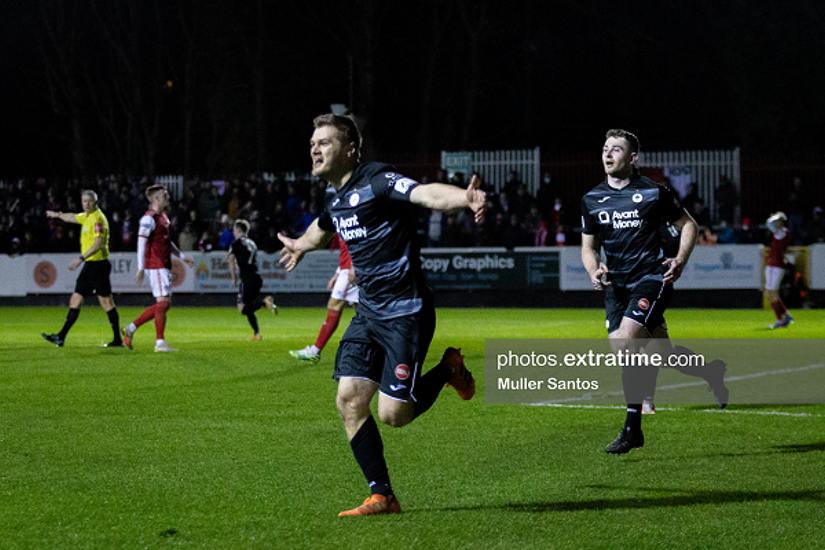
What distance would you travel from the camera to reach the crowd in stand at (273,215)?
2627 cm

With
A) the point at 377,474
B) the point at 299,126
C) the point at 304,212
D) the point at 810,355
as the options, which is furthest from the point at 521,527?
the point at 299,126

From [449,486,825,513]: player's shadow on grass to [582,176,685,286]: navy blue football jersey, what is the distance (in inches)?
80.0

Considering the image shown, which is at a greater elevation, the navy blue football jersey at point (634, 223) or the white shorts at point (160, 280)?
the navy blue football jersey at point (634, 223)

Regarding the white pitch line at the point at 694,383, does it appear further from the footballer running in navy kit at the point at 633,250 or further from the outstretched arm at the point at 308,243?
the outstretched arm at the point at 308,243

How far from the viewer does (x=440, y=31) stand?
40.6 meters

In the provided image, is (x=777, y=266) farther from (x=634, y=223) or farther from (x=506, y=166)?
(x=634, y=223)

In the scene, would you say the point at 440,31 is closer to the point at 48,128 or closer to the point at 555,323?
the point at 48,128

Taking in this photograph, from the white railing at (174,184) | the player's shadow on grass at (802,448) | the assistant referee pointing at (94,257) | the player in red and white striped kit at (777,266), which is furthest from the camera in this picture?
the white railing at (174,184)

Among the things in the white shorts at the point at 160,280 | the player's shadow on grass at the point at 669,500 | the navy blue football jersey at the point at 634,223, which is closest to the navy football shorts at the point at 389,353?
the player's shadow on grass at the point at 669,500

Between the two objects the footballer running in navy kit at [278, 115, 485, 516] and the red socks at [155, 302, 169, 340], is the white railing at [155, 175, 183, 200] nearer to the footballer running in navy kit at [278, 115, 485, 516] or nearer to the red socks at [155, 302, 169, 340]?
the red socks at [155, 302, 169, 340]

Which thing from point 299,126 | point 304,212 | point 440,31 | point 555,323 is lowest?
point 555,323

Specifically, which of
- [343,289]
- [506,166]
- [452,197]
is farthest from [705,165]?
[452,197]

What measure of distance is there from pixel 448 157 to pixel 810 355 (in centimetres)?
1648

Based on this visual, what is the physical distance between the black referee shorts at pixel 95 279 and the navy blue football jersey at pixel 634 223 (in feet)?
32.4
